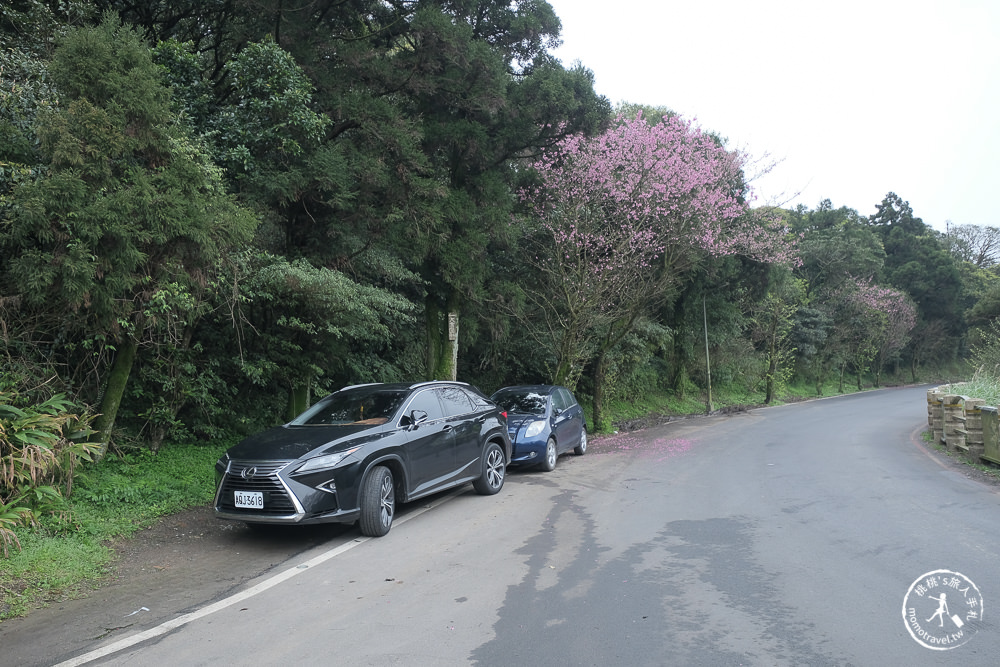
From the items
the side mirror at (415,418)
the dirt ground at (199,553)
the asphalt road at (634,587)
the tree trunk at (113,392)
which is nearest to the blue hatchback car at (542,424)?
the asphalt road at (634,587)

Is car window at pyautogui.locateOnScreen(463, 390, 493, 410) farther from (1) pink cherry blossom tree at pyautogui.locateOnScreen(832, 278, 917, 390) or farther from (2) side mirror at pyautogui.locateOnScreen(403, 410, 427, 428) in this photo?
(1) pink cherry blossom tree at pyautogui.locateOnScreen(832, 278, 917, 390)

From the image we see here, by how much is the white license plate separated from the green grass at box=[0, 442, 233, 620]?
125cm

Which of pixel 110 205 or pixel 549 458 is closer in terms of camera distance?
pixel 110 205

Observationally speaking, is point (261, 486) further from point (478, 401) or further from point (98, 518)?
point (478, 401)

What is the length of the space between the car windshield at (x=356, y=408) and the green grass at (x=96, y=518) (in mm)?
1930

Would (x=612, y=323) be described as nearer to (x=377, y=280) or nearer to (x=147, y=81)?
(x=377, y=280)

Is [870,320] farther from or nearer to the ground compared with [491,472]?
farther from the ground

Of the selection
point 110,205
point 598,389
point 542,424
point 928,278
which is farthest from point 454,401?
point 928,278

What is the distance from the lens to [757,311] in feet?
108

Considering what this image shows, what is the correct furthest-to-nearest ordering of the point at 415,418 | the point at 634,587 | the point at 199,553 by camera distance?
the point at 415,418
the point at 199,553
the point at 634,587

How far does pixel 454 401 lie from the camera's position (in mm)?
9102

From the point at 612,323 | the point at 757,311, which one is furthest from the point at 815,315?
the point at 612,323

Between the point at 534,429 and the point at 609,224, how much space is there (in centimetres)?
765

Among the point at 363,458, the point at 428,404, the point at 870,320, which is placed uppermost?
the point at 870,320
